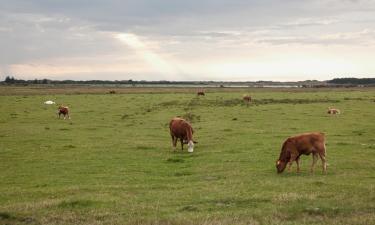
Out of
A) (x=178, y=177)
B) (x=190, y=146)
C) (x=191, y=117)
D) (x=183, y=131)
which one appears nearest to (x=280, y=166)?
(x=178, y=177)

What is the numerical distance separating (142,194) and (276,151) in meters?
9.77

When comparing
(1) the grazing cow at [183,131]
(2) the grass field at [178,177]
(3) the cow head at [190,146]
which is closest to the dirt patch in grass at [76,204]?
(2) the grass field at [178,177]

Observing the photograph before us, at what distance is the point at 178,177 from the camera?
16875 mm

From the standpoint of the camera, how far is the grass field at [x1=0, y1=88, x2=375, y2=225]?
1138cm

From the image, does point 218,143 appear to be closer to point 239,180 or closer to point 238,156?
point 238,156

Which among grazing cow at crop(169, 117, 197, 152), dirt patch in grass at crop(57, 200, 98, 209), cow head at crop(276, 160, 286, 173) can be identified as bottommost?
dirt patch in grass at crop(57, 200, 98, 209)

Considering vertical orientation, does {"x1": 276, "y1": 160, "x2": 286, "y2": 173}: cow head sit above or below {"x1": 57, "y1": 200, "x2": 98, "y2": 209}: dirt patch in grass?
above

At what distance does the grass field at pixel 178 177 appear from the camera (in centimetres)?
1138

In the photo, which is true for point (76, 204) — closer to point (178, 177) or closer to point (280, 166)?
point (178, 177)

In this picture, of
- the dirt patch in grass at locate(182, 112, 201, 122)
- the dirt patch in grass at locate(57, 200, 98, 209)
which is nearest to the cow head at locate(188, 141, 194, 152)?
the dirt patch in grass at locate(57, 200, 98, 209)

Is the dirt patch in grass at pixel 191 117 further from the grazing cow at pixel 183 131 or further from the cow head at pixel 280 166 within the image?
the cow head at pixel 280 166

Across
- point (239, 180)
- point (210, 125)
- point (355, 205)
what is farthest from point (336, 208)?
point (210, 125)

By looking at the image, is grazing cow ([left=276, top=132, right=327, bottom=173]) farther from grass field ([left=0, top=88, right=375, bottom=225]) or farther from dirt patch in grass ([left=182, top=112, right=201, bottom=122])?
dirt patch in grass ([left=182, top=112, right=201, bottom=122])

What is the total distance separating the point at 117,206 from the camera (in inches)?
489
